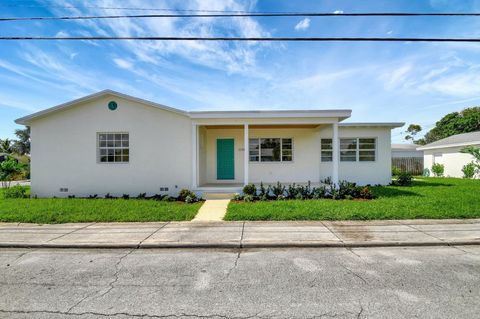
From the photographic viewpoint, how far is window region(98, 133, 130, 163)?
11.5 meters

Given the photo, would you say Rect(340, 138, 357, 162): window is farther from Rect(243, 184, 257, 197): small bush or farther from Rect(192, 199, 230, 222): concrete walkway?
Rect(192, 199, 230, 222): concrete walkway

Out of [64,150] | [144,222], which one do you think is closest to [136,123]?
[64,150]

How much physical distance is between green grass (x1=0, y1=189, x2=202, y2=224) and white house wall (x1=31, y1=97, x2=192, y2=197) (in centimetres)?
145

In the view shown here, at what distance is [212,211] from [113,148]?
592 cm

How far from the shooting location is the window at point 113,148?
11469mm

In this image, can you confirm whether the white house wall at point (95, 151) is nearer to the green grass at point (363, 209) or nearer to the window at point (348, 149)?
the green grass at point (363, 209)

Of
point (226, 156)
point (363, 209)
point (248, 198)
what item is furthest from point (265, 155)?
point (363, 209)

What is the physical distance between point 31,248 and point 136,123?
6737 mm

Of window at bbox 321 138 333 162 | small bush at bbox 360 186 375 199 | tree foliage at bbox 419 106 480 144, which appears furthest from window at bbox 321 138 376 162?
tree foliage at bbox 419 106 480 144

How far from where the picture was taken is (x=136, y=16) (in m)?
6.89

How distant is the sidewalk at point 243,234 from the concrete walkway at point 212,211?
18.7 inches

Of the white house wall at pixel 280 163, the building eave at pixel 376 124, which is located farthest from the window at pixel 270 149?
the building eave at pixel 376 124

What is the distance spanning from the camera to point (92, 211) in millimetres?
8406

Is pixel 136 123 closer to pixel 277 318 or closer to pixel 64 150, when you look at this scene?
pixel 64 150
